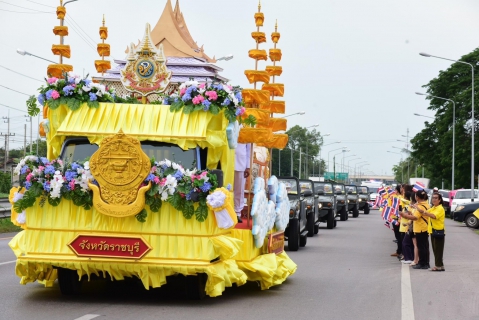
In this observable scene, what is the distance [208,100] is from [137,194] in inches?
66.6

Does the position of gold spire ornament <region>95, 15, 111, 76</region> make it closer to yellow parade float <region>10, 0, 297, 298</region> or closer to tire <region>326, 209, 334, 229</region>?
yellow parade float <region>10, 0, 297, 298</region>

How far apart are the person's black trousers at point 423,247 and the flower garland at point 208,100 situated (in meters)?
7.34

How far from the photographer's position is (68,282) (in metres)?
11.6

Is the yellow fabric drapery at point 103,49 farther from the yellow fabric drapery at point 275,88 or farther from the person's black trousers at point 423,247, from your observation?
the person's black trousers at point 423,247

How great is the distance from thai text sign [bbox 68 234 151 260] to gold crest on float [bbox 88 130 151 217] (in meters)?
0.32

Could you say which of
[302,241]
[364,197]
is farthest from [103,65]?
[364,197]

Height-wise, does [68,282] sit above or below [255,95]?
below

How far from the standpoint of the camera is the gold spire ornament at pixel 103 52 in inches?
661

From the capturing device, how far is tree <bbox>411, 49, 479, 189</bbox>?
73.2m

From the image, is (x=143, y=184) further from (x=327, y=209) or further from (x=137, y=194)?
(x=327, y=209)

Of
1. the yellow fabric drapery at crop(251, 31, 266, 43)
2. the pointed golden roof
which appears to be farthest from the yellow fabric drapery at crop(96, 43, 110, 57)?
the yellow fabric drapery at crop(251, 31, 266, 43)

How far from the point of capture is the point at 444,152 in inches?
Answer: 2987

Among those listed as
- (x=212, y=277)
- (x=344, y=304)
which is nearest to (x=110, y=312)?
(x=212, y=277)

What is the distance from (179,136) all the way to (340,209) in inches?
1343
